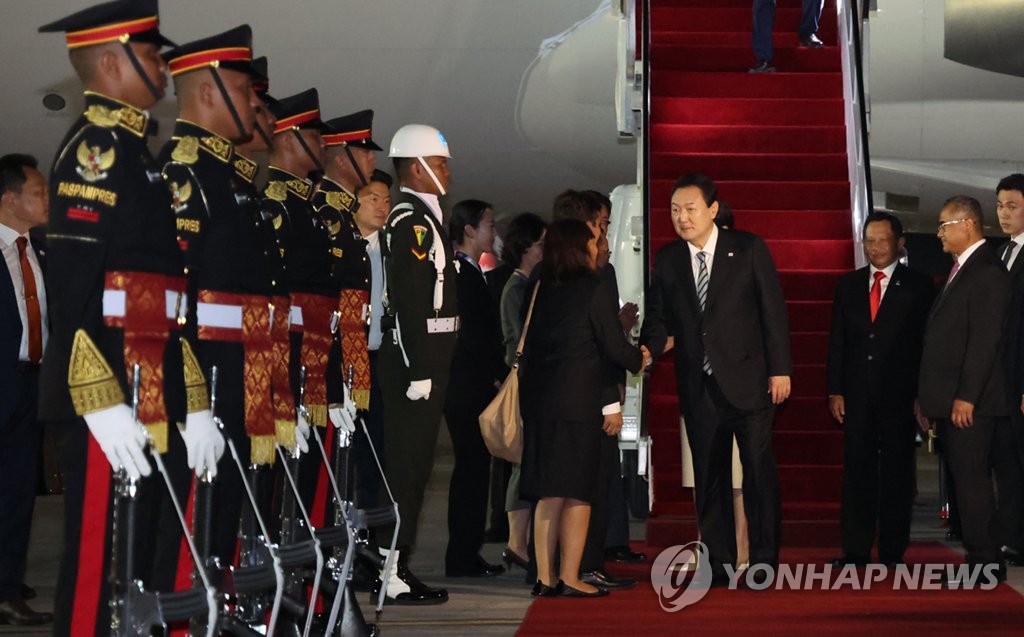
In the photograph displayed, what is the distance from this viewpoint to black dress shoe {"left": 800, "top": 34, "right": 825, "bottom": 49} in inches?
339

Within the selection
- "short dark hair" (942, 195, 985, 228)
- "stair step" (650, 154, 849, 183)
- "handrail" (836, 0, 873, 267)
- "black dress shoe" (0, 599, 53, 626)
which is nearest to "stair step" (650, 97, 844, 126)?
"handrail" (836, 0, 873, 267)

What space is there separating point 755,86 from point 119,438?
230 inches

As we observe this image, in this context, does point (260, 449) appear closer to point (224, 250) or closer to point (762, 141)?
point (224, 250)

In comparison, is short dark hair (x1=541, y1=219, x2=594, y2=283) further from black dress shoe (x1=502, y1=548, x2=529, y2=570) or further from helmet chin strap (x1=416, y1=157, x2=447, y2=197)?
black dress shoe (x1=502, y1=548, x2=529, y2=570)

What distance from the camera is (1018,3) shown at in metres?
8.81

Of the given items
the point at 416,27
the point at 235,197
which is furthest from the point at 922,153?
the point at 235,197

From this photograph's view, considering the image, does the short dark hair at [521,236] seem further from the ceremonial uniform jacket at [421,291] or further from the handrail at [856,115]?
the handrail at [856,115]

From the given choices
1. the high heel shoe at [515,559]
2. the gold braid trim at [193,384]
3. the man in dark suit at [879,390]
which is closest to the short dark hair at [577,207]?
the man in dark suit at [879,390]

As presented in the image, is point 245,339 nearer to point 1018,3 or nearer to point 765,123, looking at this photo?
point 765,123

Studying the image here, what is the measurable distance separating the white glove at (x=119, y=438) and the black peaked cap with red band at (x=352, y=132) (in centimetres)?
213

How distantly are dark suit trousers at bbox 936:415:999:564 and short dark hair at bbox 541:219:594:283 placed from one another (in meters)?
1.62

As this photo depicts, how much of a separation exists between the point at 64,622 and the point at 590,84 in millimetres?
6713

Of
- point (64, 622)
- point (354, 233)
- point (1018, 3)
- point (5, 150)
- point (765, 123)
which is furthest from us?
point (5, 150)

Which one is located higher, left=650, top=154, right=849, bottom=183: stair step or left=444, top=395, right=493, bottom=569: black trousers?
left=650, top=154, right=849, bottom=183: stair step
